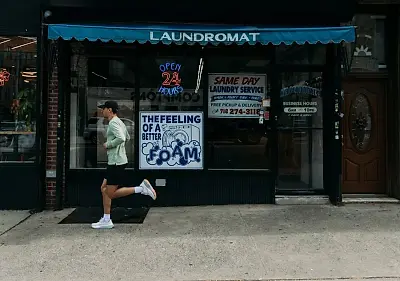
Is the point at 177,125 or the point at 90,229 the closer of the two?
the point at 90,229

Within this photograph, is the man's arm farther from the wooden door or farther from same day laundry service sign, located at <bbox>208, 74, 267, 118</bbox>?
the wooden door

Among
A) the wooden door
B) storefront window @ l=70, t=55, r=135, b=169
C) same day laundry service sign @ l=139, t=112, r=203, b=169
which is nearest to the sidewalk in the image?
same day laundry service sign @ l=139, t=112, r=203, b=169

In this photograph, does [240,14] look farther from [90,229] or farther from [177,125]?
[90,229]

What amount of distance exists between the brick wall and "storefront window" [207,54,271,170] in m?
2.63

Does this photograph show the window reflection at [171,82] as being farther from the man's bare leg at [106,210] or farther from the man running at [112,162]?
the man's bare leg at [106,210]

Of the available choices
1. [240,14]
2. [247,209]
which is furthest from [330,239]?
[240,14]

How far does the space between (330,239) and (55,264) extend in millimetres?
3435

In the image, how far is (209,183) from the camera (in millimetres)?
7848

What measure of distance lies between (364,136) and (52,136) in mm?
5642

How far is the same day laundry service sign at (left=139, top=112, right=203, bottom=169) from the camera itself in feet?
25.8

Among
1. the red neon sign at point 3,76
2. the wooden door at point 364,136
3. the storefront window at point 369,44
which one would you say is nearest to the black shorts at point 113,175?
the red neon sign at point 3,76

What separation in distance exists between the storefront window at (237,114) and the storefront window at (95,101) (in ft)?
4.72

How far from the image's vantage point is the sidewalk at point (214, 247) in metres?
4.72

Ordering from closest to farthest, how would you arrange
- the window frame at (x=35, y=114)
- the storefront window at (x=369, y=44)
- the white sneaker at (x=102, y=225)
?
the white sneaker at (x=102, y=225), the window frame at (x=35, y=114), the storefront window at (x=369, y=44)
